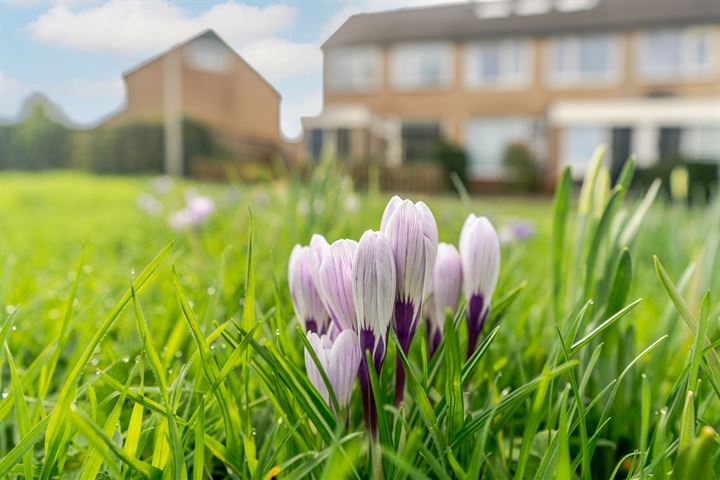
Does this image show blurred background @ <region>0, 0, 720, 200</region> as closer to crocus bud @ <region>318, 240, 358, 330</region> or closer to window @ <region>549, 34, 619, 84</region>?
window @ <region>549, 34, 619, 84</region>

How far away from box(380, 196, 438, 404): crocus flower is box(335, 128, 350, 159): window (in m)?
18.0

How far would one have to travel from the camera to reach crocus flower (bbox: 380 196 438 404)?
427 mm

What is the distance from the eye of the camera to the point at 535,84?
16922 mm

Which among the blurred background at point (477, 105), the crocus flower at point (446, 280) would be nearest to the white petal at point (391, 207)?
the crocus flower at point (446, 280)

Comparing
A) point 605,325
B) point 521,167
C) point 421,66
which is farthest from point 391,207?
point 421,66

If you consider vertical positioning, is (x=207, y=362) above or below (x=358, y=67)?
below

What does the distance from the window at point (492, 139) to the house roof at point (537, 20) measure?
2.42 m

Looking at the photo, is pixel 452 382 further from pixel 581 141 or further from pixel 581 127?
pixel 581 141

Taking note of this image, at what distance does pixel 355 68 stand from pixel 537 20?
5.41 metres

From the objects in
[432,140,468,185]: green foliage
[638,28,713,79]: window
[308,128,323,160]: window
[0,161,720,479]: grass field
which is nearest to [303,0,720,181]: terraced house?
[638,28,713,79]: window

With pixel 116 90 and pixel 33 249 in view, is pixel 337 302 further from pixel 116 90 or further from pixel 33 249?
pixel 33 249

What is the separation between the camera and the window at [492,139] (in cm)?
1727

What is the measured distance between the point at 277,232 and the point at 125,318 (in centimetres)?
71

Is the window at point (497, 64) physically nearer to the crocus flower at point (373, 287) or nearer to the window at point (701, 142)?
the window at point (701, 142)
